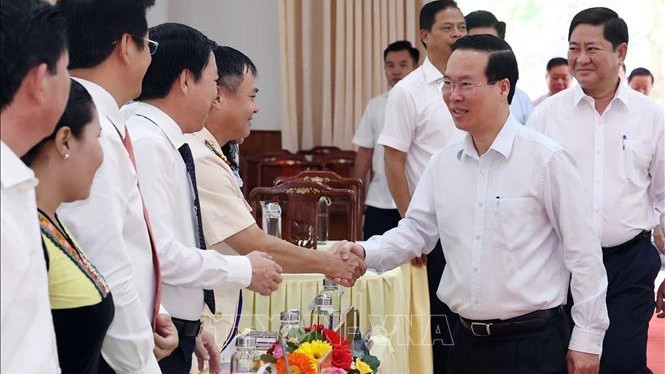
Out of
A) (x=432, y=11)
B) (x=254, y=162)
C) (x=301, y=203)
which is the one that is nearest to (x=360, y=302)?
(x=301, y=203)

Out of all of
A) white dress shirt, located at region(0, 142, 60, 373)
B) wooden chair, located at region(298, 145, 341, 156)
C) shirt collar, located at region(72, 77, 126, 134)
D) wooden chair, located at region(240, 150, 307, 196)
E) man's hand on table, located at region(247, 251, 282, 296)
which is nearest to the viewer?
white dress shirt, located at region(0, 142, 60, 373)

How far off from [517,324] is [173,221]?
1.01m

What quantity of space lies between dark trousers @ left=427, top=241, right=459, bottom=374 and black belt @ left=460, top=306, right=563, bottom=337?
1265 millimetres

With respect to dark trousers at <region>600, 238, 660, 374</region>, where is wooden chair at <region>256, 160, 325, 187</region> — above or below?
below

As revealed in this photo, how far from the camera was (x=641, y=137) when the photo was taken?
3.90 metres

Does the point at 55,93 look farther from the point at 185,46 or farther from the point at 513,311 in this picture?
the point at 513,311

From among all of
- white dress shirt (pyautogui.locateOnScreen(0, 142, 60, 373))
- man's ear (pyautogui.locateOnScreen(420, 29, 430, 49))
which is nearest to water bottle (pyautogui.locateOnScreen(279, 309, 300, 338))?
white dress shirt (pyautogui.locateOnScreen(0, 142, 60, 373))

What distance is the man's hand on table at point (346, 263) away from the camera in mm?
3209

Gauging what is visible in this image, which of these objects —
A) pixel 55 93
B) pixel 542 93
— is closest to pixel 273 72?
pixel 542 93

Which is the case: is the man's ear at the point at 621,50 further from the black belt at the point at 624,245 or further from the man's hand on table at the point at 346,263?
the man's hand on table at the point at 346,263

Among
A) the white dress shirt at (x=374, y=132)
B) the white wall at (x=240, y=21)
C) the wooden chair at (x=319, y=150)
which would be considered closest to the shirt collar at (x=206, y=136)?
the white dress shirt at (x=374, y=132)

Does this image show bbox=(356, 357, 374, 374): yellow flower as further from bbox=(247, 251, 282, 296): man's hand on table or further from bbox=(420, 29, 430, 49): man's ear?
bbox=(420, 29, 430, 49): man's ear

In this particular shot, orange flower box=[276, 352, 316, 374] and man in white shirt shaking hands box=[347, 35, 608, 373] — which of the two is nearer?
orange flower box=[276, 352, 316, 374]

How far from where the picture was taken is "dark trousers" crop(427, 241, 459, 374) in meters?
4.32
